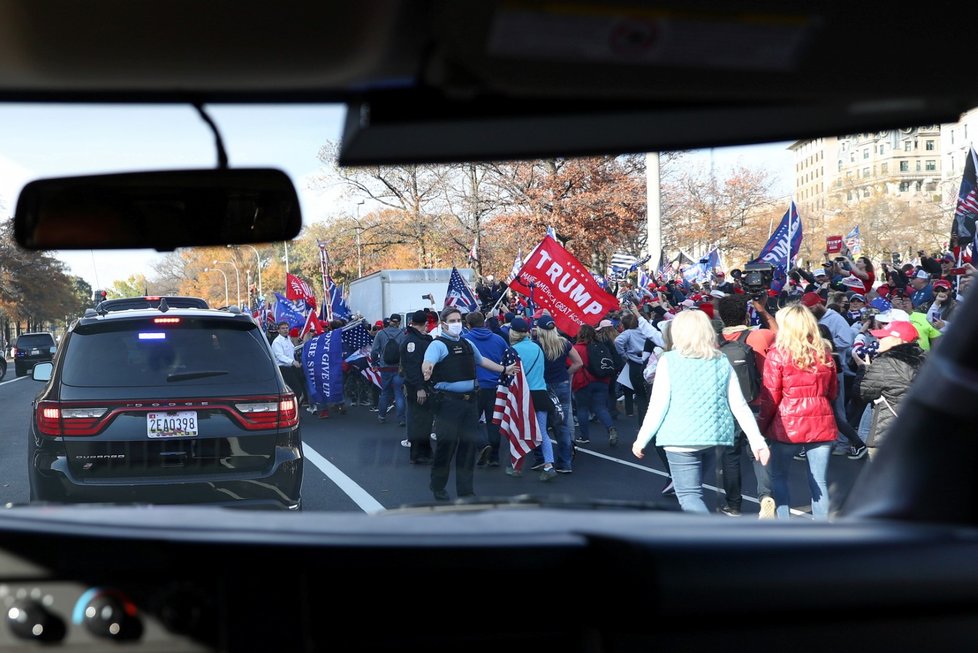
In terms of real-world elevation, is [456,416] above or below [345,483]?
above

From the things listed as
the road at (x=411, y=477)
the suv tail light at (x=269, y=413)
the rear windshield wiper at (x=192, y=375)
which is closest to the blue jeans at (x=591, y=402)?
the road at (x=411, y=477)

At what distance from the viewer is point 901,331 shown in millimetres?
8945

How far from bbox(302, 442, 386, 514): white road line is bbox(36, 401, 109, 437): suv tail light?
2241mm

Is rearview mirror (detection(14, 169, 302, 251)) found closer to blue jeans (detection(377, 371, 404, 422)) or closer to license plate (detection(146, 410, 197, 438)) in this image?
→ license plate (detection(146, 410, 197, 438))

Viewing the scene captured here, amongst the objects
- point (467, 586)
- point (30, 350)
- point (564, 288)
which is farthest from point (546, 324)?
point (30, 350)

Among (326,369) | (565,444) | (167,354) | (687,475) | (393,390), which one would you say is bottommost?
(565,444)

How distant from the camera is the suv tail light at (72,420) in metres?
7.09

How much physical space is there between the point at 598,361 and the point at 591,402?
0.64 meters

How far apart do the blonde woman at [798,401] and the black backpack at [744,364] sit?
2.24 ft

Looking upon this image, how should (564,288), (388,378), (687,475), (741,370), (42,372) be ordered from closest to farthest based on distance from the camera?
(42,372) → (687,475) → (741,370) → (564,288) → (388,378)

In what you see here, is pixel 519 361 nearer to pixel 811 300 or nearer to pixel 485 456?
pixel 485 456

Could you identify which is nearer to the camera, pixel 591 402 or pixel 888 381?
pixel 888 381

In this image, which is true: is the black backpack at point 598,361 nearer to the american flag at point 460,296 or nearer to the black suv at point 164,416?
the american flag at point 460,296

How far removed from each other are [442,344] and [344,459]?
11.1ft
